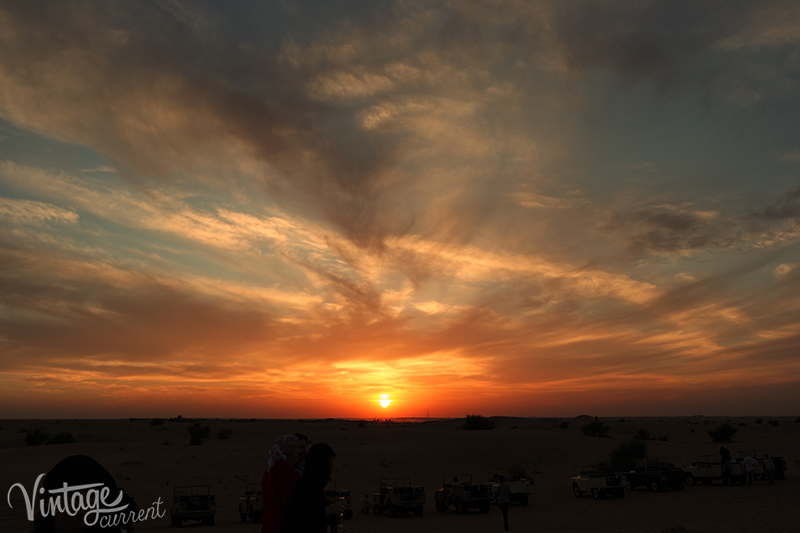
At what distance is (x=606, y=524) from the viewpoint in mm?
22797

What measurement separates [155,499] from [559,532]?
21920mm

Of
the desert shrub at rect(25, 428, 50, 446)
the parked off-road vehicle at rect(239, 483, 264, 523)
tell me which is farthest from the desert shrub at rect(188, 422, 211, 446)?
the parked off-road vehicle at rect(239, 483, 264, 523)

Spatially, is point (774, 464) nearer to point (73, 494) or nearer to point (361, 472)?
point (361, 472)

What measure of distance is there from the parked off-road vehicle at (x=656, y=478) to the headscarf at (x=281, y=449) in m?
29.0

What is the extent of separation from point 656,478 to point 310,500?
32.1 meters

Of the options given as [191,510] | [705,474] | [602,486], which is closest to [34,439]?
[191,510]

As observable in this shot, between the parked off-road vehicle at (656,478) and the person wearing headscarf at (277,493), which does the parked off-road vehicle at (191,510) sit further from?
the parked off-road vehicle at (656,478)

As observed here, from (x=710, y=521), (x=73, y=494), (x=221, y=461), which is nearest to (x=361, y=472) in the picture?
(x=221, y=461)

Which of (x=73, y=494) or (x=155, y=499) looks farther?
(x=155, y=499)

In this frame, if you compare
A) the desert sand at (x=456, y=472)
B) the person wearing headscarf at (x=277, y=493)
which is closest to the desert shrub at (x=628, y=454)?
the desert sand at (x=456, y=472)

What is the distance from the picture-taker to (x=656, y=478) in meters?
31.3

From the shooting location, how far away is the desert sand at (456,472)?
910 inches

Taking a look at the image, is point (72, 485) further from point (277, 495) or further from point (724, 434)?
point (724, 434)

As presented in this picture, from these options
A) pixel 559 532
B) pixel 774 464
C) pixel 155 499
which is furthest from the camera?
pixel 774 464
